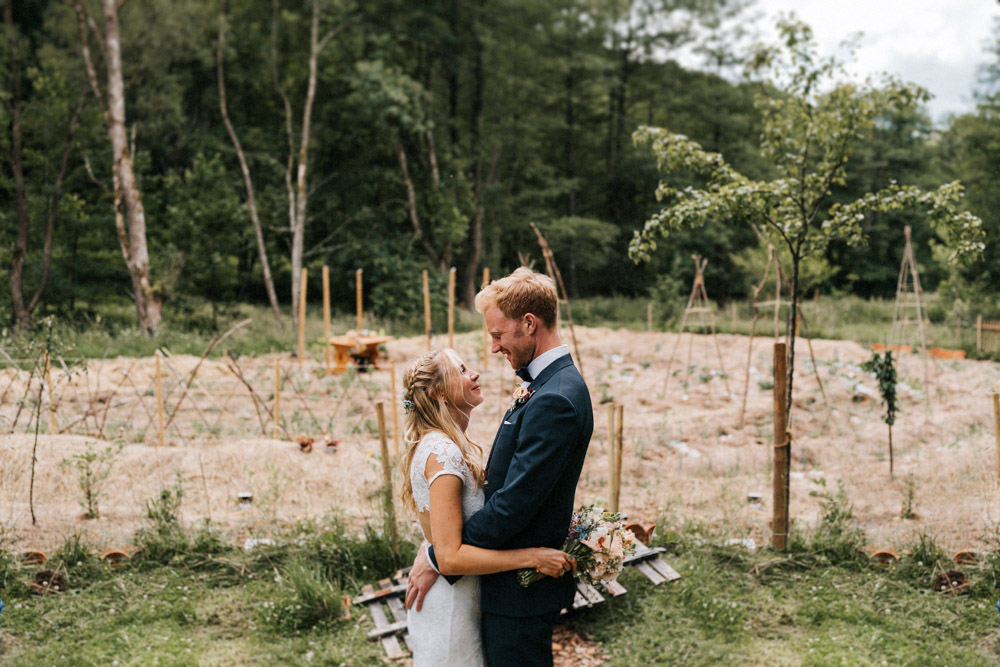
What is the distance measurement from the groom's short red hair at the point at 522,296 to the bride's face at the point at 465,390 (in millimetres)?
230

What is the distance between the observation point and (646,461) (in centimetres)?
695

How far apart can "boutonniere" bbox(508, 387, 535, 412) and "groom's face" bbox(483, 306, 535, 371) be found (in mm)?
73

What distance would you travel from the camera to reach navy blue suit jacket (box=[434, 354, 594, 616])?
1.76m

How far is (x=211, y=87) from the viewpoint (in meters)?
19.4

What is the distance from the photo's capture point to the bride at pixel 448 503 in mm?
1876

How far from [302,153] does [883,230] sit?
22977 mm

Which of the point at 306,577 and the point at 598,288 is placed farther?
the point at 598,288

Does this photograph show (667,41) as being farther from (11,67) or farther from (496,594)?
(496,594)

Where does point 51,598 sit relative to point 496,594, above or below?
below

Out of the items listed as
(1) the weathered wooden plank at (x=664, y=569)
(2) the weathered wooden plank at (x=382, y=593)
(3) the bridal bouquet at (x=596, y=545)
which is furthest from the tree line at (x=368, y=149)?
(3) the bridal bouquet at (x=596, y=545)

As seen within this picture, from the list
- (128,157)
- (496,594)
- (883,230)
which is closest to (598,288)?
(883,230)

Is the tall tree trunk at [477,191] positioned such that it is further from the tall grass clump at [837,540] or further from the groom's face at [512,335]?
the groom's face at [512,335]

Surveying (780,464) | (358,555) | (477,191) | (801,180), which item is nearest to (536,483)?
(358,555)

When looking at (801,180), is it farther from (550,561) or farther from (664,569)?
(550,561)
